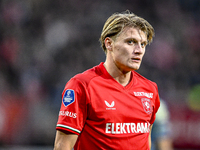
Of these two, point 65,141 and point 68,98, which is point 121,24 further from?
point 65,141

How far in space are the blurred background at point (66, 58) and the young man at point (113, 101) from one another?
12.4 feet

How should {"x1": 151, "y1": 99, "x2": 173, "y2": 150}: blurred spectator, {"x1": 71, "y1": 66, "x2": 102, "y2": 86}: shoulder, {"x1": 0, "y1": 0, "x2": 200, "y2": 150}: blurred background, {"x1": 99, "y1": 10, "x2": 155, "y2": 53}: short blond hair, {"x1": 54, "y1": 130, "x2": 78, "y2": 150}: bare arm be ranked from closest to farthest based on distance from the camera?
{"x1": 54, "y1": 130, "x2": 78, "y2": 150}: bare arm → {"x1": 71, "y1": 66, "x2": 102, "y2": 86}: shoulder → {"x1": 99, "y1": 10, "x2": 155, "y2": 53}: short blond hair → {"x1": 151, "y1": 99, "x2": 173, "y2": 150}: blurred spectator → {"x1": 0, "y1": 0, "x2": 200, "y2": 150}: blurred background

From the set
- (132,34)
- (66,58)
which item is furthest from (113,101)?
(66,58)

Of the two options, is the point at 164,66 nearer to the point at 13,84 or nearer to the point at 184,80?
the point at 184,80

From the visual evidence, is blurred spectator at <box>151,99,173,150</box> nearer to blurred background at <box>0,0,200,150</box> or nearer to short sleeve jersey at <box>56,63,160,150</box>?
short sleeve jersey at <box>56,63,160,150</box>

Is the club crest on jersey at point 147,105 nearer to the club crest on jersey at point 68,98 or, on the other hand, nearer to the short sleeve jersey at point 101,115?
the short sleeve jersey at point 101,115

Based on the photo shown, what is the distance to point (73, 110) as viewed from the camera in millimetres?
2191

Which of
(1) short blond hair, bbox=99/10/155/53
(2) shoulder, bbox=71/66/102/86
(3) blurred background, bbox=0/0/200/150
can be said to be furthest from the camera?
(3) blurred background, bbox=0/0/200/150

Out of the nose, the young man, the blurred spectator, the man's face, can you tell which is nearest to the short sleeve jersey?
the young man

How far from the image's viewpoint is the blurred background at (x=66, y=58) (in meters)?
6.65

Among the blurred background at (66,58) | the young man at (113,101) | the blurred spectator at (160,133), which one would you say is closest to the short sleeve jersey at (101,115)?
the young man at (113,101)

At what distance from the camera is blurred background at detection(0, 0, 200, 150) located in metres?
6.65

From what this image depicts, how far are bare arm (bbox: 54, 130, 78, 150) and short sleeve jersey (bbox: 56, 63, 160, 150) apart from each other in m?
0.04

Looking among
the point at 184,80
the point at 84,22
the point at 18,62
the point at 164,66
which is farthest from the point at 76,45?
the point at 184,80
